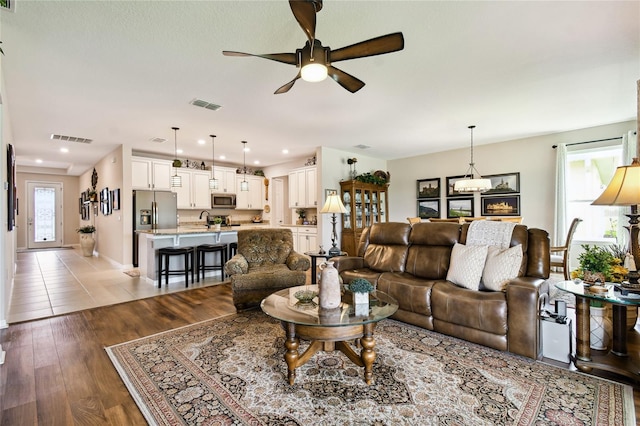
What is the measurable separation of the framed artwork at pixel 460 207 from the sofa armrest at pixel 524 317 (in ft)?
14.8

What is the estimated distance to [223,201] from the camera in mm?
8008

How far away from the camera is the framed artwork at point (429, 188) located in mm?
7145

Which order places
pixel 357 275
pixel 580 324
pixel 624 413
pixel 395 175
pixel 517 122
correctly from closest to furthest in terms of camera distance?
pixel 624 413 → pixel 580 324 → pixel 357 275 → pixel 517 122 → pixel 395 175

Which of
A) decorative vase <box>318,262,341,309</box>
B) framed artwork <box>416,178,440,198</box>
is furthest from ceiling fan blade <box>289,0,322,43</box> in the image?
framed artwork <box>416,178,440,198</box>

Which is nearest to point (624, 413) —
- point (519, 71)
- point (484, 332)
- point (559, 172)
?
point (484, 332)

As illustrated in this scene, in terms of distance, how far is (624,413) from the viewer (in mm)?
1704

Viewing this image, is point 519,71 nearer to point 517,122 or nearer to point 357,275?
point 517,122

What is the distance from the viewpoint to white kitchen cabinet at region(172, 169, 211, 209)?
719 cm

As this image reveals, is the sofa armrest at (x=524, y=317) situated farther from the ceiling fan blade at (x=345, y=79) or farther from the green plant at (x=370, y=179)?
the green plant at (x=370, y=179)

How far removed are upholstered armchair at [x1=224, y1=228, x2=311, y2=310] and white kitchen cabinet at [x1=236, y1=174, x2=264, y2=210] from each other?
4.40 meters

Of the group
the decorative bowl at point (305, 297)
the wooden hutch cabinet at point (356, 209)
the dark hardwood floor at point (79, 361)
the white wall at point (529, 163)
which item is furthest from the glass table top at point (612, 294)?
the wooden hutch cabinet at point (356, 209)

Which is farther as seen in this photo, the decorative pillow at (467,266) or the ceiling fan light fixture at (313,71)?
the decorative pillow at (467,266)

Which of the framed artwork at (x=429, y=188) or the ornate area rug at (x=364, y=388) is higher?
the framed artwork at (x=429, y=188)

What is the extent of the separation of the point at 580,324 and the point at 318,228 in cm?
482
